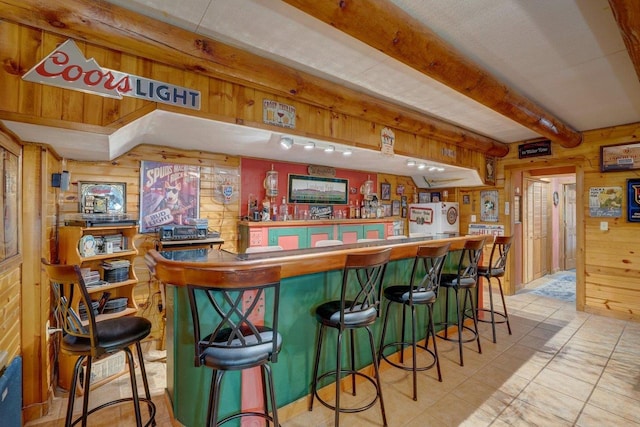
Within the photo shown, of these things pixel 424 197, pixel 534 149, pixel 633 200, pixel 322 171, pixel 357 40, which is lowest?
pixel 633 200

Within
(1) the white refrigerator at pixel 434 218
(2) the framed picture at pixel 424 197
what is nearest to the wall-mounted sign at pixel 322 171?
(1) the white refrigerator at pixel 434 218

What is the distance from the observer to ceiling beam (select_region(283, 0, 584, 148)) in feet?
4.82

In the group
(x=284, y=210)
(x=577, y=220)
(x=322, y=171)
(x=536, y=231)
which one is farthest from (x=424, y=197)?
(x=284, y=210)

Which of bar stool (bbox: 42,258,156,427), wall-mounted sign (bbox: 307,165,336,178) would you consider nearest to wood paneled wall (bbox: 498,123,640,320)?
wall-mounted sign (bbox: 307,165,336,178)

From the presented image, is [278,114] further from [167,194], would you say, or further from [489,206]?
[489,206]

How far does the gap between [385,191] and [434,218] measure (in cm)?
104

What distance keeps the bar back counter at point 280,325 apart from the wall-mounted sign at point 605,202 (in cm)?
371

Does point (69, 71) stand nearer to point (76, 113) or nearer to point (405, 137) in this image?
point (76, 113)

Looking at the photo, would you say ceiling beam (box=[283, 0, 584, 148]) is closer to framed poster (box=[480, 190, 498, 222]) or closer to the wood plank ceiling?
the wood plank ceiling

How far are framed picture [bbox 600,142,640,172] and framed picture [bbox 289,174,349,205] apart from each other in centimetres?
357

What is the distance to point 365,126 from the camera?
3195mm

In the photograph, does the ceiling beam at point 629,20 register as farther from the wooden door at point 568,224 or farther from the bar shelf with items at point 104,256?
the wooden door at point 568,224

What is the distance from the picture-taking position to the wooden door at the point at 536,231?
5735mm

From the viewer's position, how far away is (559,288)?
5.54m
